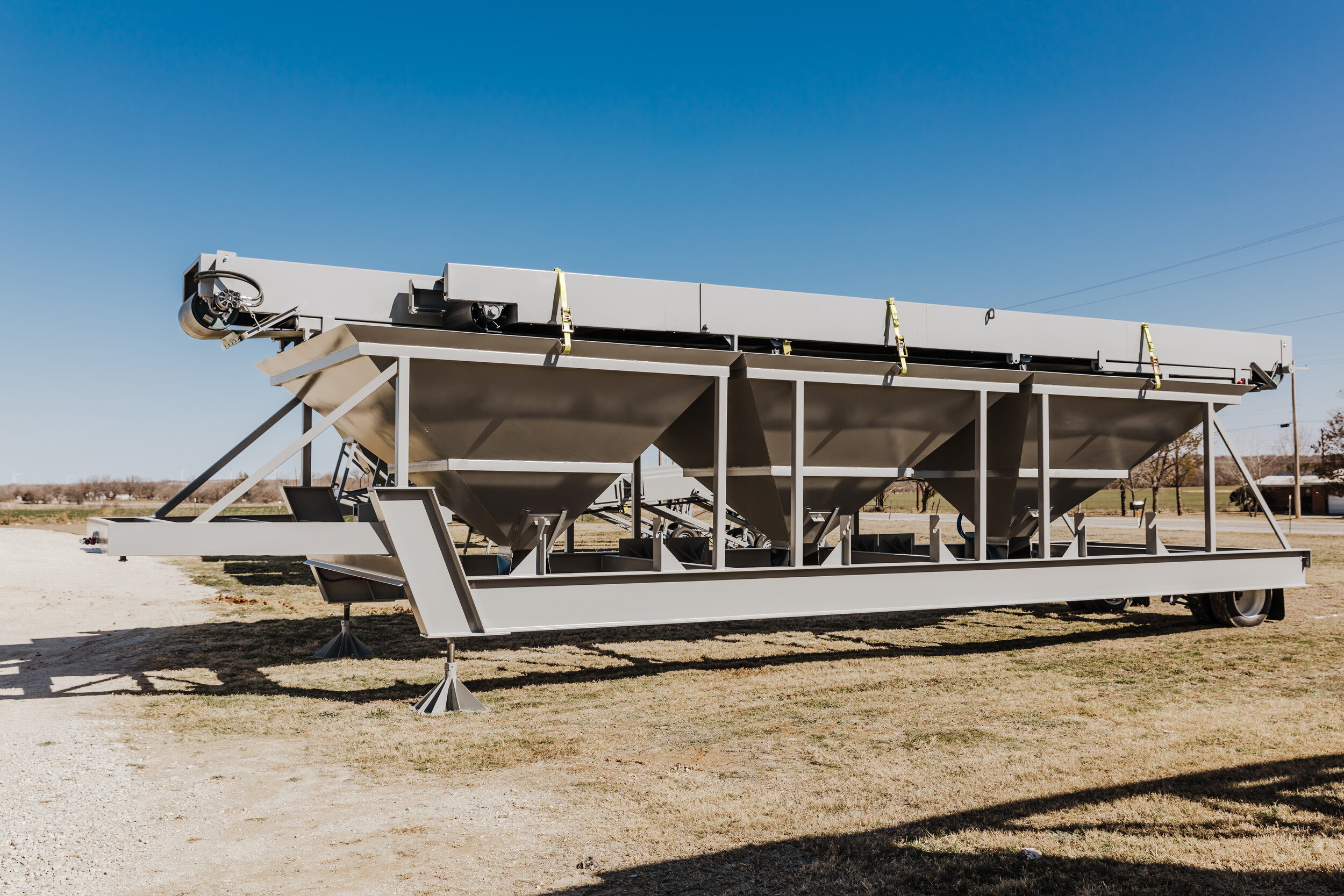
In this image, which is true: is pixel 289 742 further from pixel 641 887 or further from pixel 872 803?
pixel 872 803

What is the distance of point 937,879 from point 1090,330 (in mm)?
7975

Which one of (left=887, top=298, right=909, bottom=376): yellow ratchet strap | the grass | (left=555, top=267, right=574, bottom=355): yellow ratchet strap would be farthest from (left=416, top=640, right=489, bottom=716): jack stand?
the grass

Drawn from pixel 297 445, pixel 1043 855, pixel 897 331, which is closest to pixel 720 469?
pixel 897 331

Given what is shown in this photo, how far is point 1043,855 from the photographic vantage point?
4441mm

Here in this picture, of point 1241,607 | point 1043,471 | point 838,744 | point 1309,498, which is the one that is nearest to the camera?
point 838,744

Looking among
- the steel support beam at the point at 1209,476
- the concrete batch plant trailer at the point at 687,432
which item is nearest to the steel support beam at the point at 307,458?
the concrete batch plant trailer at the point at 687,432

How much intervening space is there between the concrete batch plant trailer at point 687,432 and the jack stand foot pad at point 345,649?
3 centimetres

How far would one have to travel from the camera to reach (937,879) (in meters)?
4.18

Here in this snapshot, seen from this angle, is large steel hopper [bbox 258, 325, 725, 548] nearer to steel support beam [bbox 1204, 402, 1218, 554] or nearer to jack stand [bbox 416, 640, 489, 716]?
jack stand [bbox 416, 640, 489, 716]

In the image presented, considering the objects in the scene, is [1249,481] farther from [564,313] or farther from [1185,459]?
[1185,459]

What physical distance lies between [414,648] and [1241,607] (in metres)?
11.0

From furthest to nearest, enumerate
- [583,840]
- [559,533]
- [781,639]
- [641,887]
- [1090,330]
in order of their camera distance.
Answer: [781,639] → [1090,330] → [559,533] → [583,840] → [641,887]

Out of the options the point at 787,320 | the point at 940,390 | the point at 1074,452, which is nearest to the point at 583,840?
the point at 787,320

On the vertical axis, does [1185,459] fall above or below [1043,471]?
above
